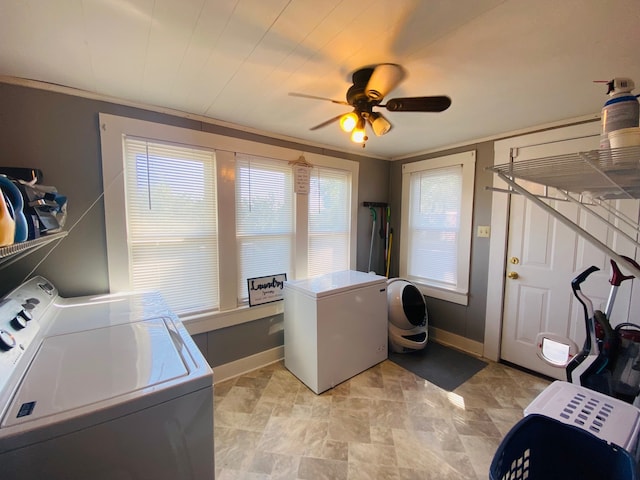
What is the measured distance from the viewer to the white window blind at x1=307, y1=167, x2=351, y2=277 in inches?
113

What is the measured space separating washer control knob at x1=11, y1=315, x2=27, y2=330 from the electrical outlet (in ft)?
10.7

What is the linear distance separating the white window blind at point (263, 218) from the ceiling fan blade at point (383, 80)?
4.21ft

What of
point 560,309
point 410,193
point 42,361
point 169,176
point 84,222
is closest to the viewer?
point 42,361

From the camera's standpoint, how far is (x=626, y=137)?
0.70 m

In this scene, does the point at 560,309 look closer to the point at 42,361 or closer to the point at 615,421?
the point at 615,421

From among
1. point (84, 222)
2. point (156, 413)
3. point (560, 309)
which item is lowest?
point (560, 309)

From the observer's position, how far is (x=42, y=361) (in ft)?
3.19

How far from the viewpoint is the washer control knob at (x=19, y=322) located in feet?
3.39

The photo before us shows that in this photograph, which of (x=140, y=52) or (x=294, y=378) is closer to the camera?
(x=140, y=52)

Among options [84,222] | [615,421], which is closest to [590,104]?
[615,421]

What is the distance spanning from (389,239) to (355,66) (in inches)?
95.8

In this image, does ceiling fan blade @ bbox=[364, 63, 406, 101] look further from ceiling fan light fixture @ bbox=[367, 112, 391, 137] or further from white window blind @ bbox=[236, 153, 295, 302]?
white window blind @ bbox=[236, 153, 295, 302]

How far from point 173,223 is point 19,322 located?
3.68 feet

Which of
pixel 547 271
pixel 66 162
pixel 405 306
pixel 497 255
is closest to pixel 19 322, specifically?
pixel 66 162
